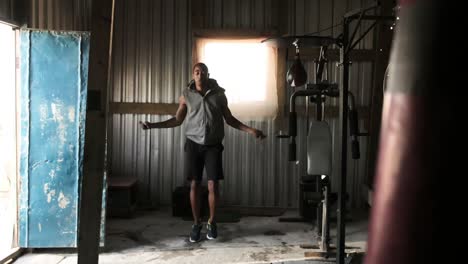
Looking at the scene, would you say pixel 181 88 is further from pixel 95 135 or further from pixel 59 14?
pixel 95 135

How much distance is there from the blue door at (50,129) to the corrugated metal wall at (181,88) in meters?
2.14

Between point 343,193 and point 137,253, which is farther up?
point 343,193

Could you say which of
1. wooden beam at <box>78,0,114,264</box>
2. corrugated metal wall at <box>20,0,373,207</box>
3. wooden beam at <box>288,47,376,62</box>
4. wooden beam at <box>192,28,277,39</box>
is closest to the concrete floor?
corrugated metal wall at <box>20,0,373,207</box>

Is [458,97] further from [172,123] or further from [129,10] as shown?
[129,10]

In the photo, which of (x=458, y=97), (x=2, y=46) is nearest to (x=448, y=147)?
(x=458, y=97)

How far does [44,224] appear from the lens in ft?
12.7

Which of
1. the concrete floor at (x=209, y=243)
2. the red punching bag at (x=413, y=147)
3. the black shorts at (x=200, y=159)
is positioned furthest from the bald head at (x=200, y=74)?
the red punching bag at (x=413, y=147)

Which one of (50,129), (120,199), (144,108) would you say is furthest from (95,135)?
(144,108)

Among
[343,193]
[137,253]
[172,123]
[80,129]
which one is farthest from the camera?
[172,123]

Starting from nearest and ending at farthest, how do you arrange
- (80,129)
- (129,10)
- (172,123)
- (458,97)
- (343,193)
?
(458,97)
(343,193)
(80,129)
(172,123)
(129,10)

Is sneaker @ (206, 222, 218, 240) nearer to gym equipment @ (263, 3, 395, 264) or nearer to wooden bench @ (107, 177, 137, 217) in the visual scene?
gym equipment @ (263, 3, 395, 264)

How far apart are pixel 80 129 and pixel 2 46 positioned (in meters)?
1.06

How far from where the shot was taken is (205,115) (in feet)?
14.9

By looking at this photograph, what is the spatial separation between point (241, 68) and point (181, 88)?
0.85 m
